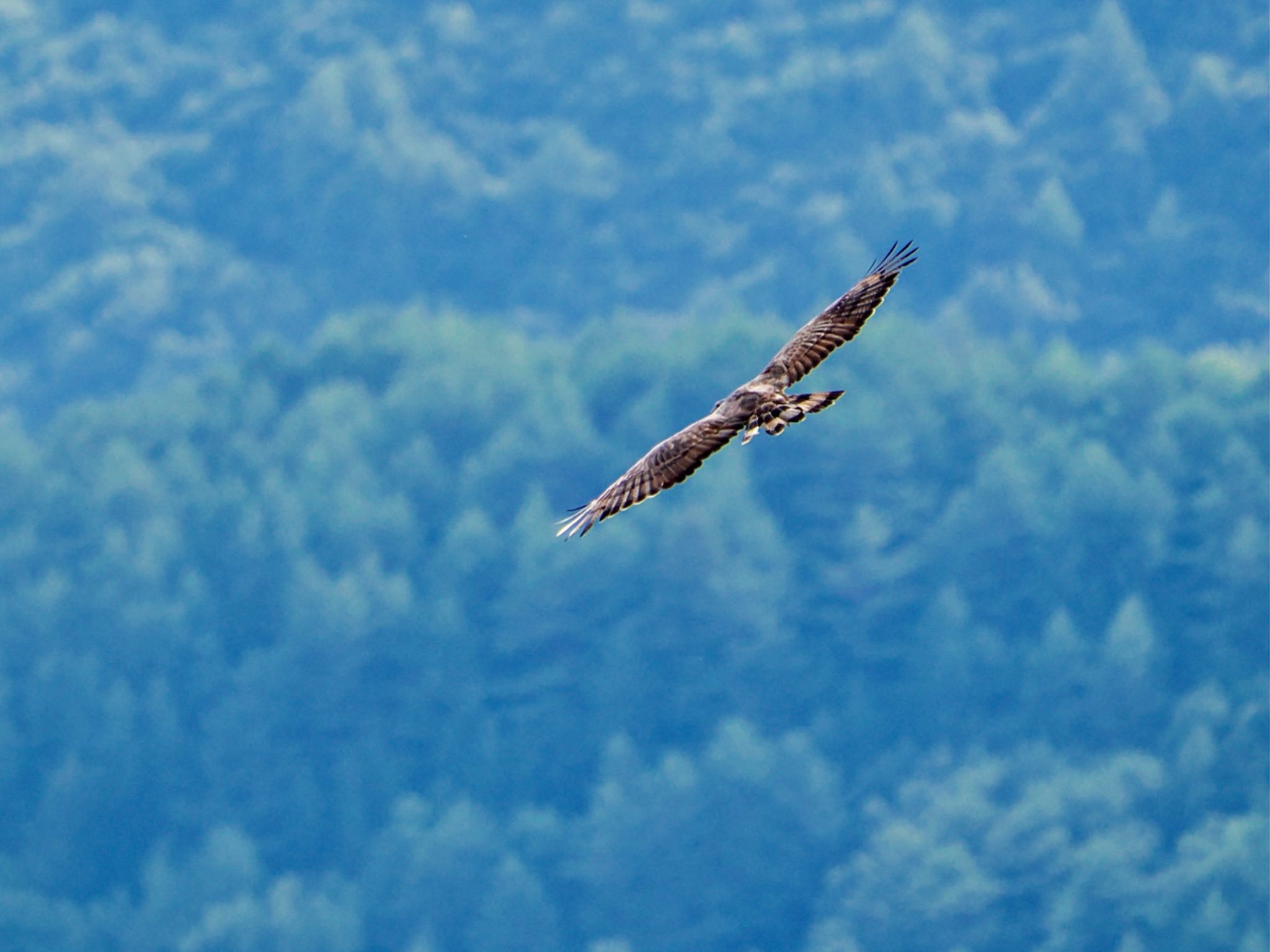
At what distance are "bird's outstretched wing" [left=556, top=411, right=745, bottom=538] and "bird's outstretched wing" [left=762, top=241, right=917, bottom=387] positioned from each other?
1.28 meters

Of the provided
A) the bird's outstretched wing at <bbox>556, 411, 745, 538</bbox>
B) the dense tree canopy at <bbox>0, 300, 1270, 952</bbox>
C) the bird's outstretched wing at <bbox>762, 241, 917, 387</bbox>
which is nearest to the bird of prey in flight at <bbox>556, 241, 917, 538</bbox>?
the bird's outstretched wing at <bbox>556, 411, 745, 538</bbox>

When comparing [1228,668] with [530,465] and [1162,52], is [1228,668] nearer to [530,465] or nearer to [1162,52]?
[530,465]

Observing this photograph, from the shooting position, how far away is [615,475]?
61656 millimetres

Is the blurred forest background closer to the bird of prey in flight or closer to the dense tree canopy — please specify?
the dense tree canopy

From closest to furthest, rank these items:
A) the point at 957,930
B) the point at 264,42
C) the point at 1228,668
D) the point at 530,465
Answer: the point at 957,930, the point at 1228,668, the point at 530,465, the point at 264,42

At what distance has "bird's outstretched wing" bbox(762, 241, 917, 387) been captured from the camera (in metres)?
15.5

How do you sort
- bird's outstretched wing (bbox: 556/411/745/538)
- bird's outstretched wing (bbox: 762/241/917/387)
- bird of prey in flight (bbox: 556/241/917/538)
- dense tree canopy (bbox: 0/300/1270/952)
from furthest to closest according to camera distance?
dense tree canopy (bbox: 0/300/1270/952) < bird's outstretched wing (bbox: 762/241/917/387) < bird's outstretched wing (bbox: 556/411/745/538) < bird of prey in flight (bbox: 556/241/917/538)

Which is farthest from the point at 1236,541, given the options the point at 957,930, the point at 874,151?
the point at 874,151

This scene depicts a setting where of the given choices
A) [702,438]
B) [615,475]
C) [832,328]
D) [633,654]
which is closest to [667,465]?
[702,438]

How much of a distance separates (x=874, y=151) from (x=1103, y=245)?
946 cm

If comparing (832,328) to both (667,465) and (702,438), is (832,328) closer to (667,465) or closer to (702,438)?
(702,438)

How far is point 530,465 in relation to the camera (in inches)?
2591

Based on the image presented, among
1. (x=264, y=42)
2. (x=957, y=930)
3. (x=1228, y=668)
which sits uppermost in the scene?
(x=264, y=42)

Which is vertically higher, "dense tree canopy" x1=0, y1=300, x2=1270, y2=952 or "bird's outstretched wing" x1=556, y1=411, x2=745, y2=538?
"dense tree canopy" x1=0, y1=300, x2=1270, y2=952
